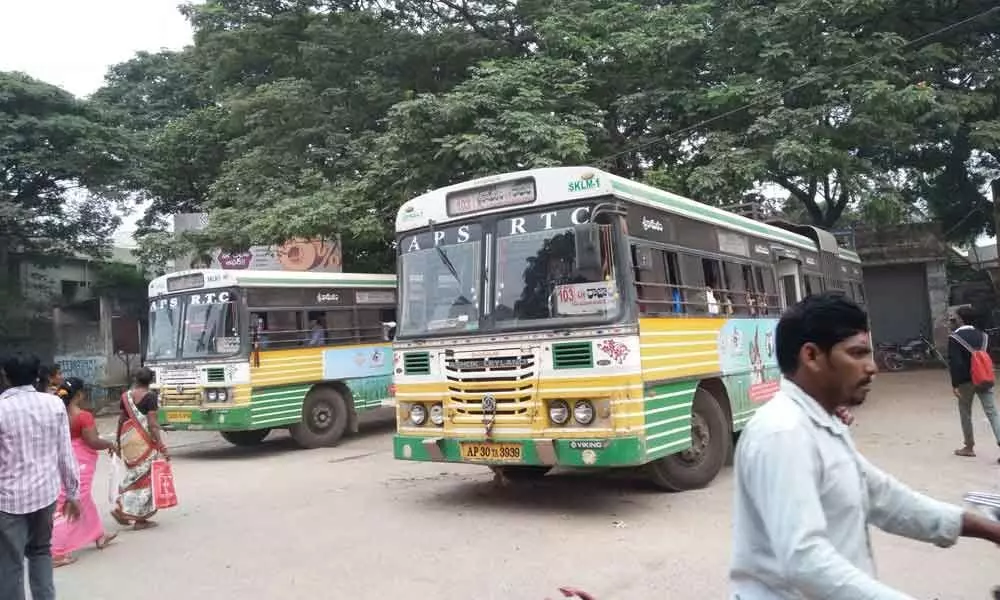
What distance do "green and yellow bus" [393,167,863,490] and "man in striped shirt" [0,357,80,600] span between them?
3145mm

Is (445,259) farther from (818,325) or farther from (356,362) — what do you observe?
(356,362)

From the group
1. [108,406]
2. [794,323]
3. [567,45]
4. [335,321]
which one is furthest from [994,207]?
[108,406]

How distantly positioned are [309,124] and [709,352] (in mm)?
12031

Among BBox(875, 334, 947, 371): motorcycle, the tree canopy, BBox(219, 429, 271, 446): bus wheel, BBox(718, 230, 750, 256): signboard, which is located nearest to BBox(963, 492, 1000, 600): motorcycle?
BBox(718, 230, 750, 256): signboard

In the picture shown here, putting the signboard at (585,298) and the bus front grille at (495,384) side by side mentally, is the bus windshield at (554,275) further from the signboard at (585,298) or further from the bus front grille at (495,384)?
the bus front grille at (495,384)

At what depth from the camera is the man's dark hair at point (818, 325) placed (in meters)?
2.02

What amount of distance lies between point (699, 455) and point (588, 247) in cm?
265

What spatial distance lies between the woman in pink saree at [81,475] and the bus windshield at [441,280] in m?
2.68

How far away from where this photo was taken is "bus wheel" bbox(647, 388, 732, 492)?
286 inches

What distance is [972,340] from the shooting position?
804 centimetres

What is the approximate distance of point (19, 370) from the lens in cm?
421

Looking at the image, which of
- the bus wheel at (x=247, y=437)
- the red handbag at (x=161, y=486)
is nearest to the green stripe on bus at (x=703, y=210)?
the red handbag at (x=161, y=486)

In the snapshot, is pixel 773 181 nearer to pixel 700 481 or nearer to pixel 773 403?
pixel 700 481

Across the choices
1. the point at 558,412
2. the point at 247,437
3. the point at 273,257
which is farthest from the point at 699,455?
the point at 273,257
